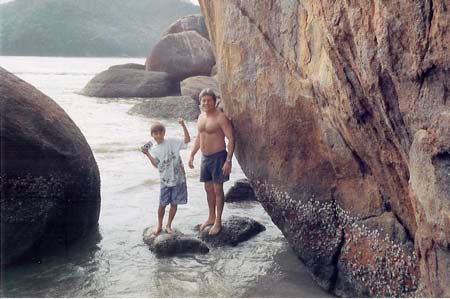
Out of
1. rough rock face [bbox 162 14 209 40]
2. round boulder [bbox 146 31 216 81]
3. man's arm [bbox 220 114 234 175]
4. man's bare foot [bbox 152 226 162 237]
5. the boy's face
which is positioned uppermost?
rough rock face [bbox 162 14 209 40]

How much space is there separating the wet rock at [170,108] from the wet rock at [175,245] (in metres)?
9.96

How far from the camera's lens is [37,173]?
495cm

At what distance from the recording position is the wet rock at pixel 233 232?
559 centimetres

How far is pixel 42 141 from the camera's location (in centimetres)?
499

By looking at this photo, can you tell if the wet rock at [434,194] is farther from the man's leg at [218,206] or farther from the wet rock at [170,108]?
the wet rock at [170,108]

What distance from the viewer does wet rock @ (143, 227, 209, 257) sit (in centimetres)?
530

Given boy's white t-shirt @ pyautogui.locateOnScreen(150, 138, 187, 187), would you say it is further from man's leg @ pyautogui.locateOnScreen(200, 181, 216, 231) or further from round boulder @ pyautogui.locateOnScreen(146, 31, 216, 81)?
round boulder @ pyautogui.locateOnScreen(146, 31, 216, 81)

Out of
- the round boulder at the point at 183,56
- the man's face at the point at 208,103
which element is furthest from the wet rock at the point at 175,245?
the round boulder at the point at 183,56

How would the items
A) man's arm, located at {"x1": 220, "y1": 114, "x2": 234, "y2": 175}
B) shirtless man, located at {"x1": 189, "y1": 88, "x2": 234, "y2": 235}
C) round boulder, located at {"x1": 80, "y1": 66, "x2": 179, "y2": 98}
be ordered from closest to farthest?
man's arm, located at {"x1": 220, "y1": 114, "x2": 234, "y2": 175} → shirtless man, located at {"x1": 189, "y1": 88, "x2": 234, "y2": 235} → round boulder, located at {"x1": 80, "y1": 66, "x2": 179, "y2": 98}

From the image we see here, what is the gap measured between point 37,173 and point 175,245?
4.47ft

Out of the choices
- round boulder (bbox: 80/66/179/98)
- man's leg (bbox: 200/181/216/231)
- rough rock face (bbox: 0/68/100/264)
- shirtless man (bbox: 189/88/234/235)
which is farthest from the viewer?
round boulder (bbox: 80/66/179/98)

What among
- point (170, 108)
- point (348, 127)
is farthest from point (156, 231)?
point (170, 108)

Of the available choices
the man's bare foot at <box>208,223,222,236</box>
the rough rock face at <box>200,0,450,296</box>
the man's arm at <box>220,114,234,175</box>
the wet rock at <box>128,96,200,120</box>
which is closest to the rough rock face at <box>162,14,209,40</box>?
the wet rock at <box>128,96,200,120</box>

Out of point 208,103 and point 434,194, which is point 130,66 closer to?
point 208,103
